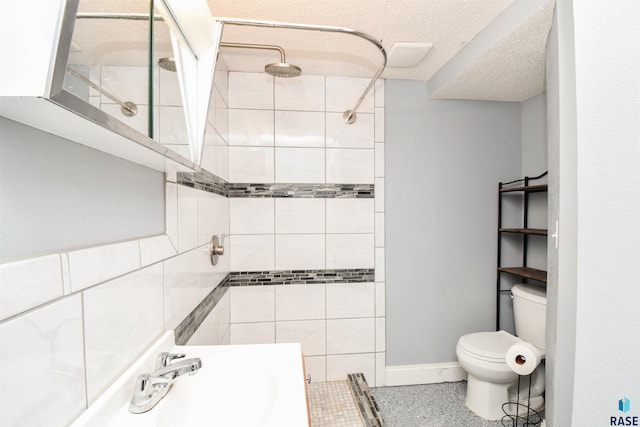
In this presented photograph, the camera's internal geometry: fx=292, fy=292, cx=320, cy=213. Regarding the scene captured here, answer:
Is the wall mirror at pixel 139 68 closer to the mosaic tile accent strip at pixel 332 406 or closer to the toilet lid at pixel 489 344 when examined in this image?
the mosaic tile accent strip at pixel 332 406

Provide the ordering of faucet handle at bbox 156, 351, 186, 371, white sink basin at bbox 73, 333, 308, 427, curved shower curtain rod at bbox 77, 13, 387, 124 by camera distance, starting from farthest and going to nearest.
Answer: faucet handle at bbox 156, 351, 186, 371, white sink basin at bbox 73, 333, 308, 427, curved shower curtain rod at bbox 77, 13, 387, 124

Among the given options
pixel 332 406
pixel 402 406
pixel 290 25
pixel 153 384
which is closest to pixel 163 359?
pixel 153 384

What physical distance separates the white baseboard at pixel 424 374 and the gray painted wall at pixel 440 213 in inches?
1.7

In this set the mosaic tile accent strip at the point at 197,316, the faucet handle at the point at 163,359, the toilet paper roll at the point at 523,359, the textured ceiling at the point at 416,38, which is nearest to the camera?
the faucet handle at the point at 163,359

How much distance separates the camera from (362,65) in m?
1.95

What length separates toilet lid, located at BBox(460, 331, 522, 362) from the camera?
1788mm

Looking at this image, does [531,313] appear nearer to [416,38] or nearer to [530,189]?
[530,189]

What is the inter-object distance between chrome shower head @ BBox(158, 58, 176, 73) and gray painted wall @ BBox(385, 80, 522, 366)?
1628 millimetres

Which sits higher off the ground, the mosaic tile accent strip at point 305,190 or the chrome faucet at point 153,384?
the mosaic tile accent strip at point 305,190

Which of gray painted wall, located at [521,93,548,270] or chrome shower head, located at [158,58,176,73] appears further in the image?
gray painted wall, located at [521,93,548,270]

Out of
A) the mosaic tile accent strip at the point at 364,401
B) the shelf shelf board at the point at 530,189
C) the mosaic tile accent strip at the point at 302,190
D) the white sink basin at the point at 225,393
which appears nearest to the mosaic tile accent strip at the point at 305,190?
the mosaic tile accent strip at the point at 302,190

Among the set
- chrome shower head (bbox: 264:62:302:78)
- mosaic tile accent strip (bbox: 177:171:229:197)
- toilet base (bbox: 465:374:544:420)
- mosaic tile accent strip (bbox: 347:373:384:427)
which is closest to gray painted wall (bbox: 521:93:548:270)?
toilet base (bbox: 465:374:544:420)

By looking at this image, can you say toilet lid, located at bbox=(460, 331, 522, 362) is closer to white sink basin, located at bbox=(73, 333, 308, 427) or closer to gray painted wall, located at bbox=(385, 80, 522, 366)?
gray painted wall, located at bbox=(385, 80, 522, 366)

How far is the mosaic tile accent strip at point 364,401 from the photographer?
1642 millimetres
